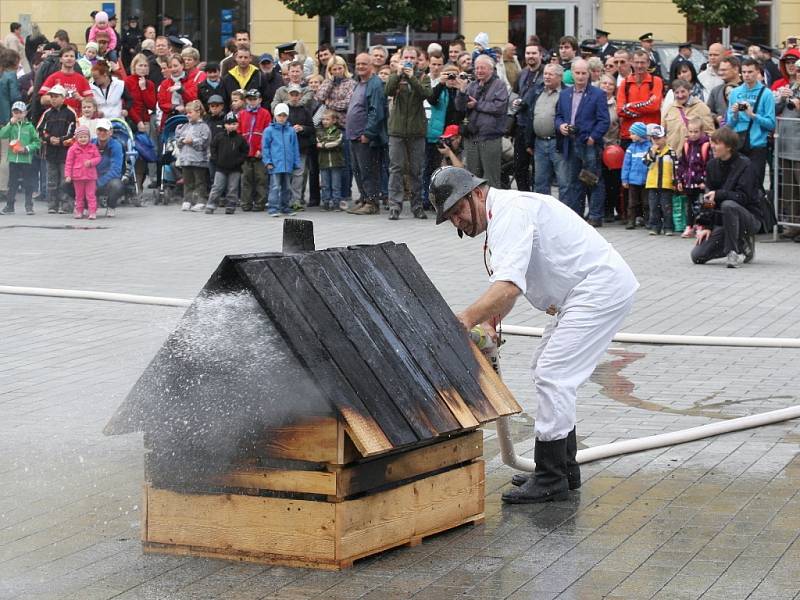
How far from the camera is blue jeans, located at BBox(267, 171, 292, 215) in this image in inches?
757

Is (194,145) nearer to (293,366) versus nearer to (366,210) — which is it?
(366,210)

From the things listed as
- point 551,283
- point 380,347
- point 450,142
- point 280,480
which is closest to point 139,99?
point 450,142

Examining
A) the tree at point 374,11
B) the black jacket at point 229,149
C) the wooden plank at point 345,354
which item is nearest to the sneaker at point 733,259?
the black jacket at point 229,149

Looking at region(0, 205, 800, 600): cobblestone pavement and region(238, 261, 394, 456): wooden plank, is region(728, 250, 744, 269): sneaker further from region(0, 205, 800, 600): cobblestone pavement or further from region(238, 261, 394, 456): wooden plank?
region(238, 261, 394, 456): wooden plank

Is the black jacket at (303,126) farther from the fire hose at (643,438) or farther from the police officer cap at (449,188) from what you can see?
the police officer cap at (449,188)

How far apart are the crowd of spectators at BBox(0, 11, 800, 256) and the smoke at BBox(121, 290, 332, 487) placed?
36.5 feet

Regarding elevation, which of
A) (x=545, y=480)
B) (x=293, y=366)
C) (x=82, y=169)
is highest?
(x=82, y=169)

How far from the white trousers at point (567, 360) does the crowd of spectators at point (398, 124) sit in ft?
31.8

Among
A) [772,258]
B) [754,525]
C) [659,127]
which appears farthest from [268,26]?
[754,525]

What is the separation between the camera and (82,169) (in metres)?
18.8

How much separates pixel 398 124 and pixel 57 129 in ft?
15.5

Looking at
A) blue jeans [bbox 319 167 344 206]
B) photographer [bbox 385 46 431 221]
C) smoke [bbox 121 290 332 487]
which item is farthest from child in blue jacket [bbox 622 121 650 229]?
smoke [bbox 121 290 332 487]

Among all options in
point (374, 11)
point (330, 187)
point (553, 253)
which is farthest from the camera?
point (374, 11)

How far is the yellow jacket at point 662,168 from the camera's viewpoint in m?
16.9
